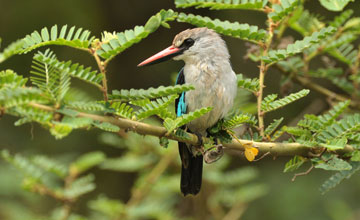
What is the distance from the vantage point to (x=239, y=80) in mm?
2891

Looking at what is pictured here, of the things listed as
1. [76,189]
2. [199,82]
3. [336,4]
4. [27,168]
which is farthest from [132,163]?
[336,4]

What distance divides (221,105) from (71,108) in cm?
139

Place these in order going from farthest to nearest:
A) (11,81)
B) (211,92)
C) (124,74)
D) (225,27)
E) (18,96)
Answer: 1. (124,74)
2. (211,92)
3. (225,27)
4. (11,81)
5. (18,96)

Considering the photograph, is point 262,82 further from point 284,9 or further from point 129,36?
point 129,36

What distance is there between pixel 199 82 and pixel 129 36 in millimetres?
1324

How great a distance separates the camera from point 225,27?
2582 millimetres

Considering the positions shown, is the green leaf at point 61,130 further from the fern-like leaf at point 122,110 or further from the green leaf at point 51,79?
the fern-like leaf at point 122,110

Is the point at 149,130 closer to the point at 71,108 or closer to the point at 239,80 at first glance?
the point at 71,108

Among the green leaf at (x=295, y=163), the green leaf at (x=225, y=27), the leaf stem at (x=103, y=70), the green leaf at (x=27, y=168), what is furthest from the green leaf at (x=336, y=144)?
the green leaf at (x=27, y=168)

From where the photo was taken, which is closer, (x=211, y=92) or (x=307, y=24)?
(x=211, y=92)

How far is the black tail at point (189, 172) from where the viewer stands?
11.7 ft

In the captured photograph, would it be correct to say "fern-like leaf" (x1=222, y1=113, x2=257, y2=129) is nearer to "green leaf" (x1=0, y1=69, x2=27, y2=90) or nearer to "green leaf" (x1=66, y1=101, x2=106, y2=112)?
"green leaf" (x1=66, y1=101, x2=106, y2=112)

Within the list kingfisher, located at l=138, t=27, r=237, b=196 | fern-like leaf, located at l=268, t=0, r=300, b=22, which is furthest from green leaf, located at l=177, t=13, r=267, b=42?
kingfisher, located at l=138, t=27, r=237, b=196

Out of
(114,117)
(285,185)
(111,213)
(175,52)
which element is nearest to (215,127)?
(175,52)
